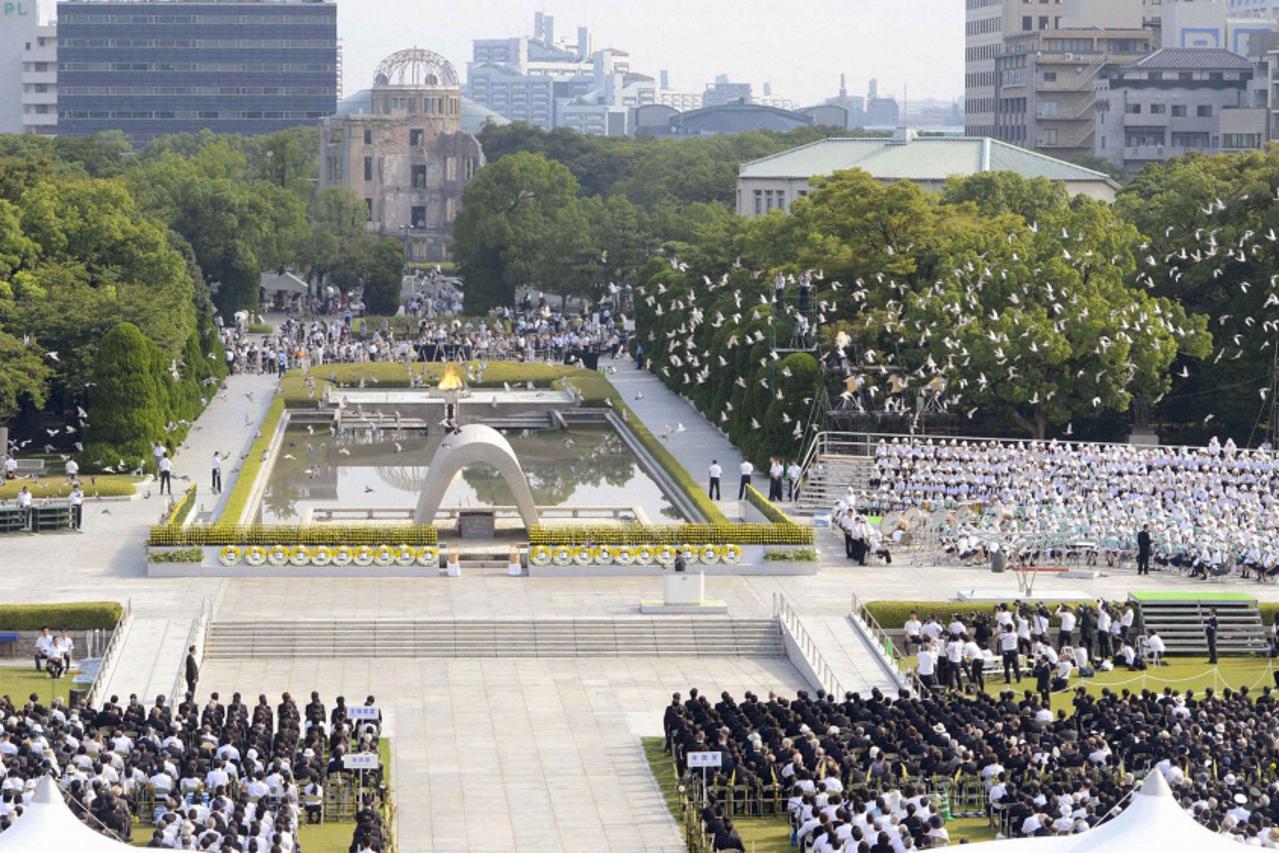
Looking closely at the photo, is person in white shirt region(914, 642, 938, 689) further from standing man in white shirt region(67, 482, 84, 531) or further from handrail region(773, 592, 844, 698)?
standing man in white shirt region(67, 482, 84, 531)

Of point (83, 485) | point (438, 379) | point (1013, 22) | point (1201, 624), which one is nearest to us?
point (1201, 624)

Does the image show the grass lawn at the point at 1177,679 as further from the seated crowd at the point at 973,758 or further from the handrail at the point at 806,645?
the seated crowd at the point at 973,758

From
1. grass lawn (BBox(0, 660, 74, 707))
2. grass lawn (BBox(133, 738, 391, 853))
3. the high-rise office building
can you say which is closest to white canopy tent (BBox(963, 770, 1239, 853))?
grass lawn (BBox(133, 738, 391, 853))

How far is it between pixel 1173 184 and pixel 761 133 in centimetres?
9766

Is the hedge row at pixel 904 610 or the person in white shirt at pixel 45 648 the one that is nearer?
the person in white shirt at pixel 45 648

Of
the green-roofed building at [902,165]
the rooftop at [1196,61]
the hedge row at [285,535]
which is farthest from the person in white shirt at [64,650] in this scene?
the rooftop at [1196,61]

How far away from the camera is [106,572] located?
54.4m

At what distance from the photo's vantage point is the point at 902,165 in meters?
118

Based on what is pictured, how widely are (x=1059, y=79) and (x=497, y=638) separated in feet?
456

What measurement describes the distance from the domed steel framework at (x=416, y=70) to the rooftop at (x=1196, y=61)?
1903 inches

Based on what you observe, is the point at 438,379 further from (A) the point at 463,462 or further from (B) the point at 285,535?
(B) the point at 285,535

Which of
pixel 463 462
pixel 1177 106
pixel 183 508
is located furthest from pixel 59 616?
pixel 1177 106

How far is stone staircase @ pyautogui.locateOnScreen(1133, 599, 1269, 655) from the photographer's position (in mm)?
49500

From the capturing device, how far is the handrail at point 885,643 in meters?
45.6
